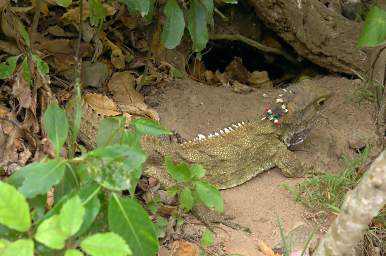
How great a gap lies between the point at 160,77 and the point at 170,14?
162 cm

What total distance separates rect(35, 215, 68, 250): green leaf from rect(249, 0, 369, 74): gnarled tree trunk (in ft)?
12.9

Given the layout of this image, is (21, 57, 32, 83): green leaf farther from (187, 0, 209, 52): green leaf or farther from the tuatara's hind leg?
the tuatara's hind leg

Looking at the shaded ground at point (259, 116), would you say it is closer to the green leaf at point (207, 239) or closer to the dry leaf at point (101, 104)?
the dry leaf at point (101, 104)

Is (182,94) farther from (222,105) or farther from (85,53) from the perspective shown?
(85,53)

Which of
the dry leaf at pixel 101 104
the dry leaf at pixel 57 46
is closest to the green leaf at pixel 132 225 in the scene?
the dry leaf at pixel 101 104

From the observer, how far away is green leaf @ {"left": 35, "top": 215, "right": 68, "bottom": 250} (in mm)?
1854

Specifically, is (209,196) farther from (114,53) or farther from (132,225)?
(114,53)

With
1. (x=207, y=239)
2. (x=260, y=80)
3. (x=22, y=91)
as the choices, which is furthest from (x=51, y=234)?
(x=260, y=80)

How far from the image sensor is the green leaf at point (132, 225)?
222cm

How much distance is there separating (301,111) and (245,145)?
66cm

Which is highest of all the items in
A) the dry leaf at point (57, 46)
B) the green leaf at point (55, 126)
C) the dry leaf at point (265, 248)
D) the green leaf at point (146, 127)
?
the green leaf at point (55, 126)

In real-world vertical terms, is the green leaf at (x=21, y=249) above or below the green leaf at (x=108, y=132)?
above

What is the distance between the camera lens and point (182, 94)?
5.18m

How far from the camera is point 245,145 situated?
15.9 feet
